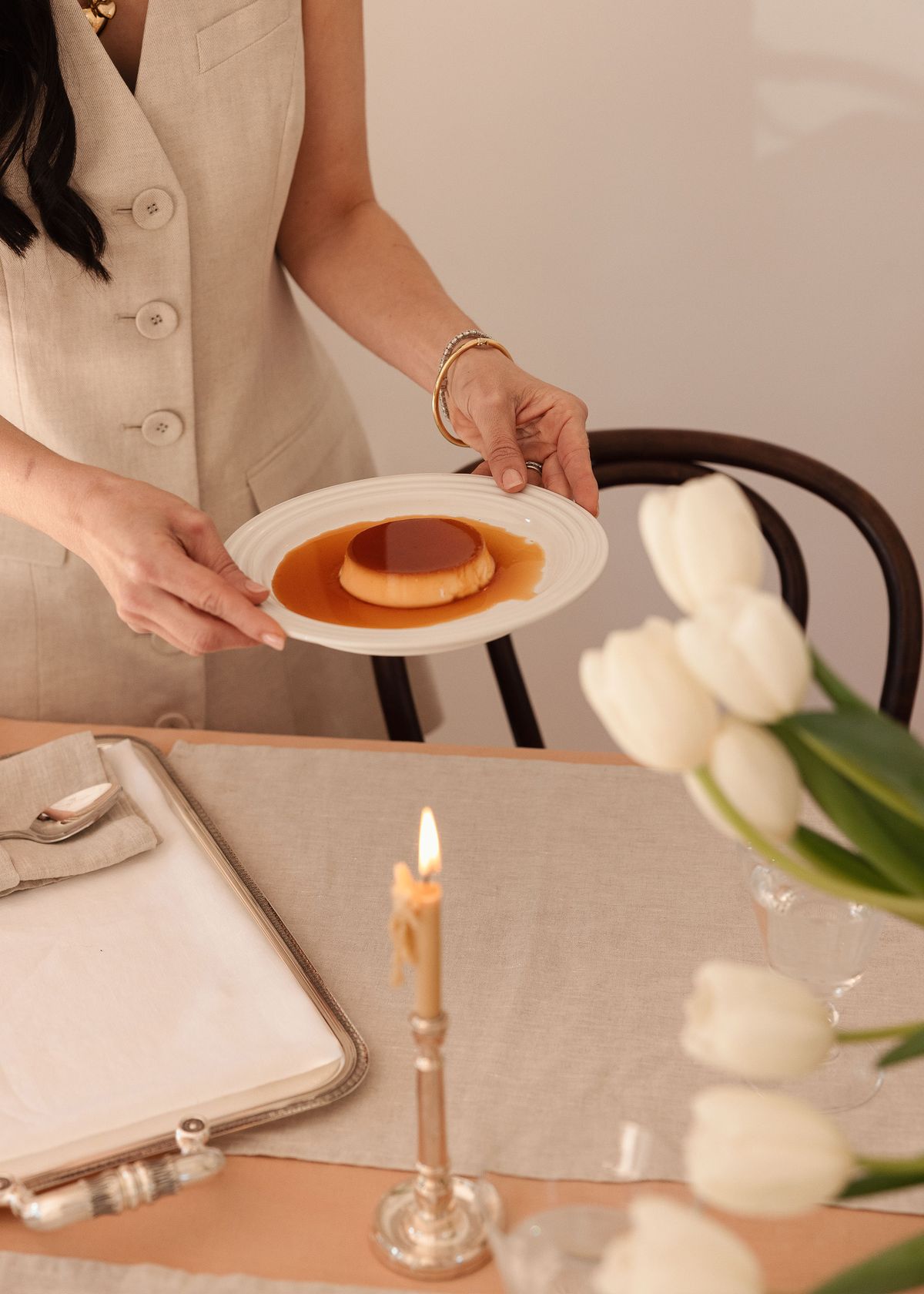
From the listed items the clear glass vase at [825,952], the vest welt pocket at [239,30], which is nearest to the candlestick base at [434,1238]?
the clear glass vase at [825,952]

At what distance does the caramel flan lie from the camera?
3.39ft

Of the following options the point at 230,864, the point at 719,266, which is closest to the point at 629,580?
the point at 719,266

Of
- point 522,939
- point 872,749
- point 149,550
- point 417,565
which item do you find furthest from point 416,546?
point 872,749

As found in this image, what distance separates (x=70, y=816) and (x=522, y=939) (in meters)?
0.39

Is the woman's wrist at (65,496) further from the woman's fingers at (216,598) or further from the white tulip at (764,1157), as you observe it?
the white tulip at (764,1157)

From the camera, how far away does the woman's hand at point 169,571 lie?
36.9 inches

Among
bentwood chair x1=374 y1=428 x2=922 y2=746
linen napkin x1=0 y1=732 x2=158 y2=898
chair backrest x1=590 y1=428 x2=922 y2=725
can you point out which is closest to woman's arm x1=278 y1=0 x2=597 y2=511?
bentwood chair x1=374 y1=428 x2=922 y2=746

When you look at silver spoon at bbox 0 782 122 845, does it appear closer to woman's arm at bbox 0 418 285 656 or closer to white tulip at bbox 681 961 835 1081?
woman's arm at bbox 0 418 285 656

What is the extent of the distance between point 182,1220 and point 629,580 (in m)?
2.01

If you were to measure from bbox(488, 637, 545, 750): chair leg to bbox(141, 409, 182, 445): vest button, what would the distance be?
485mm

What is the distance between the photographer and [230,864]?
0.99 metres

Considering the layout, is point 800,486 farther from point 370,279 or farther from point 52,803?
point 52,803

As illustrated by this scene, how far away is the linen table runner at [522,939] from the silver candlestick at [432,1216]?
0.11ft

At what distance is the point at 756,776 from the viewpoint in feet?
1.41
